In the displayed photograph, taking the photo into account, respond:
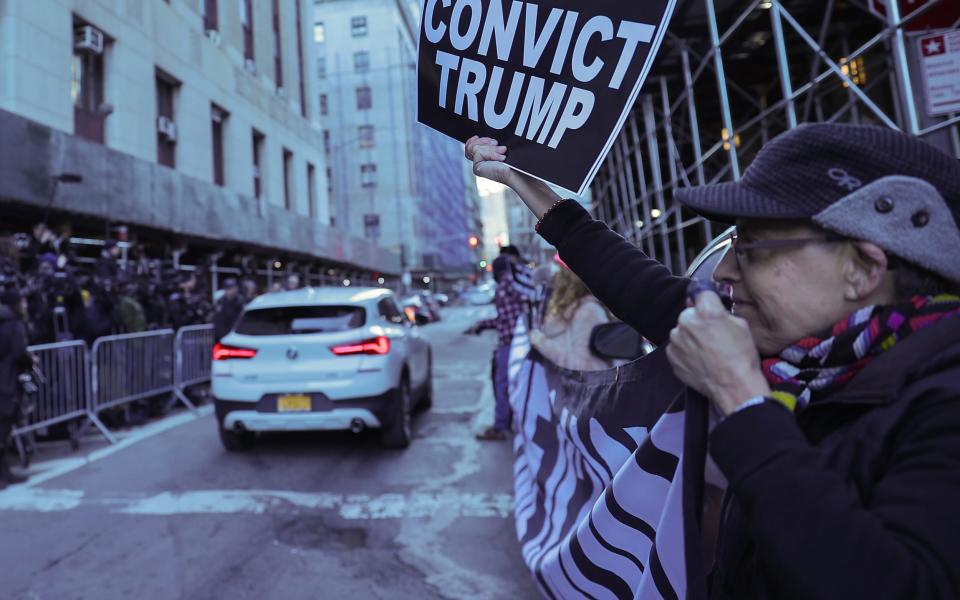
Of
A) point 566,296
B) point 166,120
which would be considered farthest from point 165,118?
point 566,296

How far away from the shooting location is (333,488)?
4902 mm

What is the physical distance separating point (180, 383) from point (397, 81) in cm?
5155

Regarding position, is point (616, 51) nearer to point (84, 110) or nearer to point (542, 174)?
point (542, 174)

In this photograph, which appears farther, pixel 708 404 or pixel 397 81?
pixel 397 81

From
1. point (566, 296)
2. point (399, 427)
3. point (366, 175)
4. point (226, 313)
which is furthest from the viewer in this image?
point (366, 175)

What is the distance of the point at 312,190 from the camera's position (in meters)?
29.1

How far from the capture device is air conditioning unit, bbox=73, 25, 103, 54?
42.0 ft

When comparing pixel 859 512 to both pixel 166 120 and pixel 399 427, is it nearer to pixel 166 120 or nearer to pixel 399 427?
pixel 399 427

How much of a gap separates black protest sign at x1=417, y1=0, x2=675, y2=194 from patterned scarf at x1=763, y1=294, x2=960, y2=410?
79 centimetres

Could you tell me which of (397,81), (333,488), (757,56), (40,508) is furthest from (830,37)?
(397,81)

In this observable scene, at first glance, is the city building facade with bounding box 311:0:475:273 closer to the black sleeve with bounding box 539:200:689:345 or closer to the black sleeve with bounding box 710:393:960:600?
the black sleeve with bounding box 539:200:689:345

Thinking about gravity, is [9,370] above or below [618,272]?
below

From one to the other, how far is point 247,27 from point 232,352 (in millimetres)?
20221

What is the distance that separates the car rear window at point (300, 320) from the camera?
5.86 m
